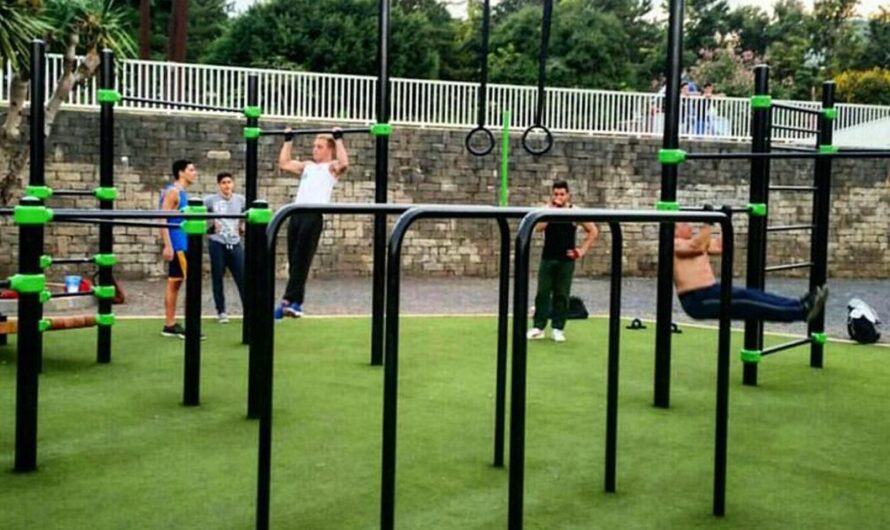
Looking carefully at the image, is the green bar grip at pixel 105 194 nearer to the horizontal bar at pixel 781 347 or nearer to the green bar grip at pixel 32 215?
the green bar grip at pixel 32 215

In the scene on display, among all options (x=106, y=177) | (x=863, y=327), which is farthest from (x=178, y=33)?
(x=863, y=327)

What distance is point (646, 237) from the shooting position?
18797mm

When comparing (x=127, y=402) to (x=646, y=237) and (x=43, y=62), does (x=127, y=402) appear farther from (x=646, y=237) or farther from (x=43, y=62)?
(x=646, y=237)

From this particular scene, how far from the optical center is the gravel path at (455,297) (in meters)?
12.2

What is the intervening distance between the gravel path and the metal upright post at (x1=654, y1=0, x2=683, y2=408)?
15.9ft

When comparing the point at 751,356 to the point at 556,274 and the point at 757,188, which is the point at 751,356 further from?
the point at 556,274

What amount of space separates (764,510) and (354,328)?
6.01m

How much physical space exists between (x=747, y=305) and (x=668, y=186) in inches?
36.9

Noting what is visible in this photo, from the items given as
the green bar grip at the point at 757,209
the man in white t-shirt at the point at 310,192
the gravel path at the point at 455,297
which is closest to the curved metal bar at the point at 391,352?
the green bar grip at the point at 757,209

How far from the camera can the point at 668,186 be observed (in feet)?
21.8

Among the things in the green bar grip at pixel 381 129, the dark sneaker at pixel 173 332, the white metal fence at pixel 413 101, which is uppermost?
Result: the white metal fence at pixel 413 101

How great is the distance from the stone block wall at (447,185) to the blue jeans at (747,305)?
11023mm

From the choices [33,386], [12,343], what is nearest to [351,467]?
[33,386]

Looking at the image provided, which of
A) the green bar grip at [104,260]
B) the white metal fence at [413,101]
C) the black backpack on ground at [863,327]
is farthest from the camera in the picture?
the white metal fence at [413,101]
